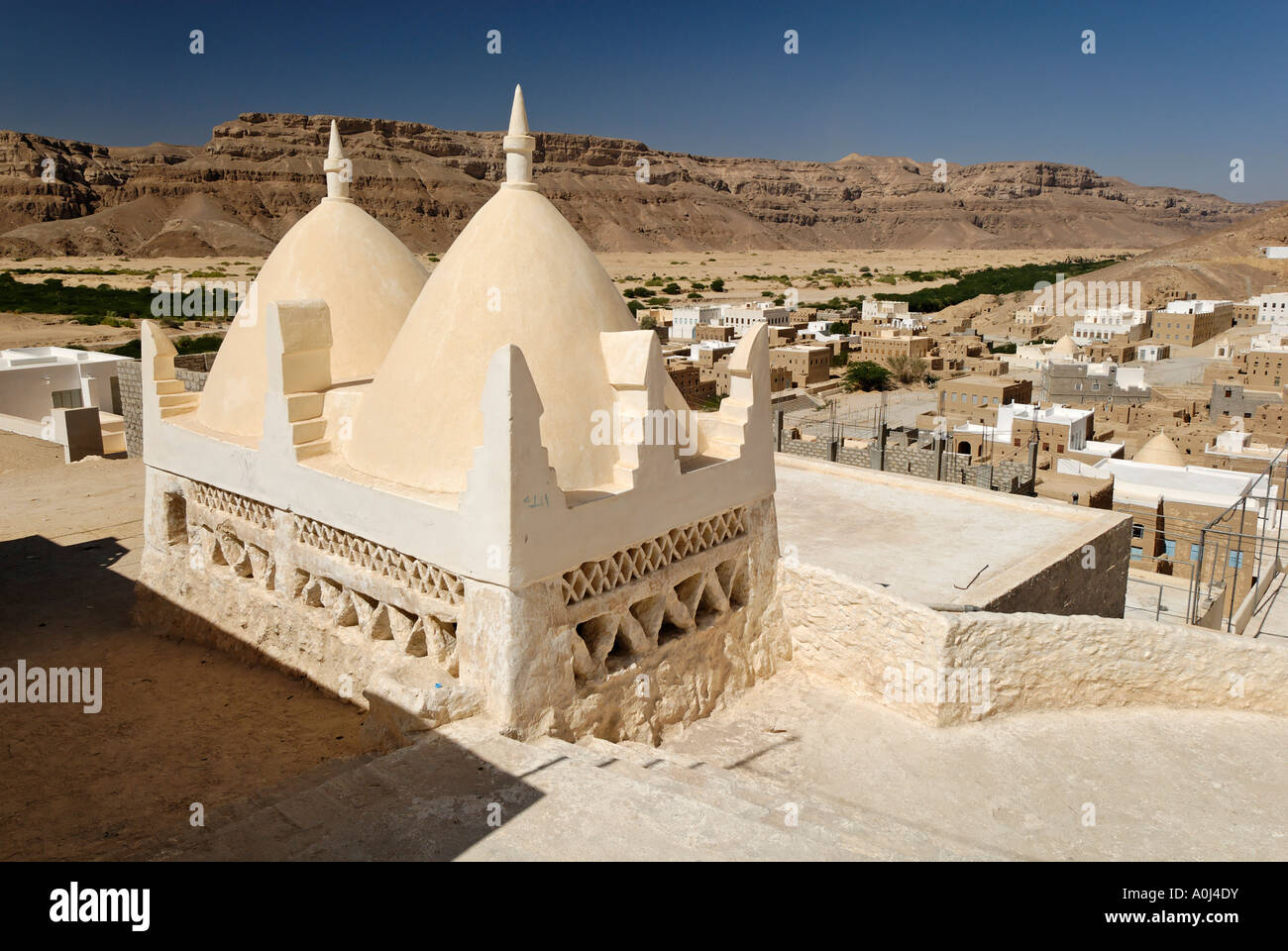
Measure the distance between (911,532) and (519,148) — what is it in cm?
697

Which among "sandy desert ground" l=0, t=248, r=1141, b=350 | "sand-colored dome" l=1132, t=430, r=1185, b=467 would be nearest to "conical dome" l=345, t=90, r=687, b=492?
"sand-colored dome" l=1132, t=430, r=1185, b=467

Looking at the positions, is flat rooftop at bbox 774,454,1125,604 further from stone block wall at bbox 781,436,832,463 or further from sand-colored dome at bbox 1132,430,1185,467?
sand-colored dome at bbox 1132,430,1185,467

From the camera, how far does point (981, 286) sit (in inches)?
4087

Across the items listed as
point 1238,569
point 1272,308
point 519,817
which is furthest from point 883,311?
point 519,817

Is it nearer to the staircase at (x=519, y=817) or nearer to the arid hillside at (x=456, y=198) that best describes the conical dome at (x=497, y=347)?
the staircase at (x=519, y=817)

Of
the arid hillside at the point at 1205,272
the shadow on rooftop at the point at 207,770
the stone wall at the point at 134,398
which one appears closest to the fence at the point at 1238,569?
the shadow on rooftop at the point at 207,770

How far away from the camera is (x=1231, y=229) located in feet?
314

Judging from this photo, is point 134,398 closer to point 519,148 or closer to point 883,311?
point 519,148

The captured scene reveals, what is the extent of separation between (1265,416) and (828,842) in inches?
1426

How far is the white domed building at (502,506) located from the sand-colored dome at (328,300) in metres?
0.08

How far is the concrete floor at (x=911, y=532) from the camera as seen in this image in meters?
10.4

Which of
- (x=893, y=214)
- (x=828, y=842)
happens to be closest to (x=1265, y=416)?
(x=828, y=842)

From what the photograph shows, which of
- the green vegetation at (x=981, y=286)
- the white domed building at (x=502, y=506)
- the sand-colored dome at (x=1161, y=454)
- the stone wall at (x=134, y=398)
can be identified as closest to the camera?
the white domed building at (x=502, y=506)
